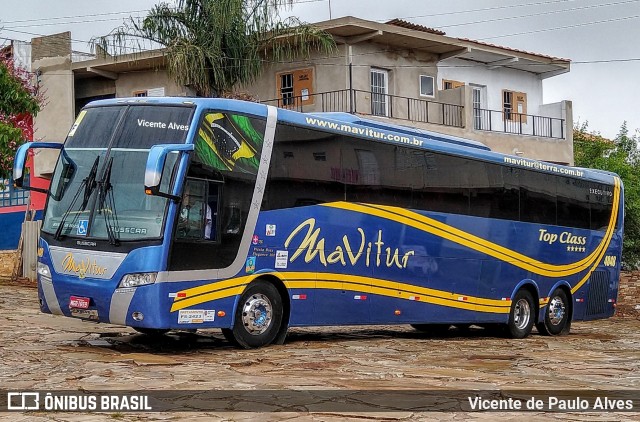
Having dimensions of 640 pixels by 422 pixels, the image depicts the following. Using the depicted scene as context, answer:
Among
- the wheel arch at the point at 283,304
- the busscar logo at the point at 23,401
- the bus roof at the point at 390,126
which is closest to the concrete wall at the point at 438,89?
the bus roof at the point at 390,126

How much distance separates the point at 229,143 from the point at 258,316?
2479 mm

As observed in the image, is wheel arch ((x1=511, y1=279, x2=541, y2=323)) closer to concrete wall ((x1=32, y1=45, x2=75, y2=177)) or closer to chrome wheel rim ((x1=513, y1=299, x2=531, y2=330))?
chrome wheel rim ((x1=513, y1=299, x2=531, y2=330))

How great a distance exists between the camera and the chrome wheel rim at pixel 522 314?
20.6 metres

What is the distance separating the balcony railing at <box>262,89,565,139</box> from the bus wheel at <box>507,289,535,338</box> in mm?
11294

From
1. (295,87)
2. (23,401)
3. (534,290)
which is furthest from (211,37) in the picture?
(23,401)

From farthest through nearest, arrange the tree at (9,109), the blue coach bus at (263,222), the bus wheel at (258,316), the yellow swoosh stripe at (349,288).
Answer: the tree at (9,109) → the bus wheel at (258,316) → the yellow swoosh stripe at (349,288) → the blue coach bus at (263,222)

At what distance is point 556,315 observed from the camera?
72.1ft

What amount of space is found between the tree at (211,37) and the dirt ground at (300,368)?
10.8 metres

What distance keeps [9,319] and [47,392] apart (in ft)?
30.5

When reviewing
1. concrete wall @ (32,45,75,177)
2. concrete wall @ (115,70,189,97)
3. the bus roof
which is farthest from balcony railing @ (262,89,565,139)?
the bus roof

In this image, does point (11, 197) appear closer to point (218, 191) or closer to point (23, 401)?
point (218, 191)

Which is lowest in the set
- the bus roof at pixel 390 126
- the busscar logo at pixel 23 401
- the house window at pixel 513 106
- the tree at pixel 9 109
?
the busscar logo at pixel 23 401

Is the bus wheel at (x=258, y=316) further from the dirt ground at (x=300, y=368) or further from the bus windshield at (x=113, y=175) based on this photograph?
the bus windshield at (x=113, y=175)

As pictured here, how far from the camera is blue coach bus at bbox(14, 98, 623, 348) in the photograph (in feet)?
42.8
